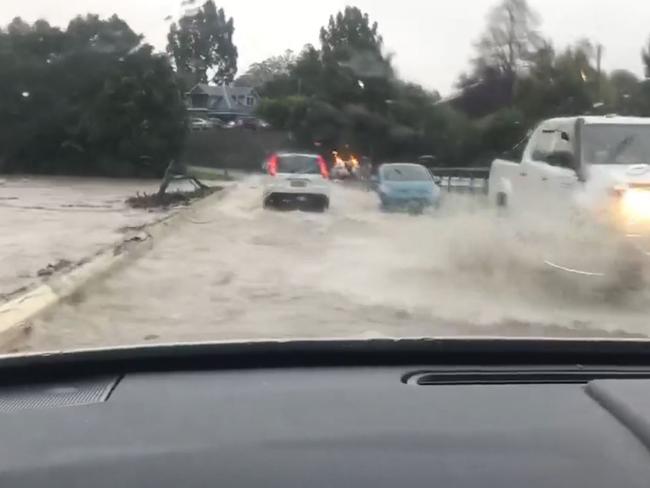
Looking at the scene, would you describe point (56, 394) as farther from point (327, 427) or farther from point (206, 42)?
point (206, 42)

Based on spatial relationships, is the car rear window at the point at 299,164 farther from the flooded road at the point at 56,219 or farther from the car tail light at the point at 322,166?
the flooded road at the point at 56,219

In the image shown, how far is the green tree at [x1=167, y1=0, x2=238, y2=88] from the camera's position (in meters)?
18.1

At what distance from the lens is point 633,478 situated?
2.26 m

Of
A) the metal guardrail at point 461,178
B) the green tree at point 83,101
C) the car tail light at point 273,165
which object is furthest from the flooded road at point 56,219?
the metal guardrail at point 461,178

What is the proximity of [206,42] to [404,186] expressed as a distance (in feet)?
17.7

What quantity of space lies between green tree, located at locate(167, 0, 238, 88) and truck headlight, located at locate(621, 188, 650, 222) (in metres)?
8.72

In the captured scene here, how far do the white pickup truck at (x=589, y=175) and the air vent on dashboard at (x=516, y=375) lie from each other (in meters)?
6.81

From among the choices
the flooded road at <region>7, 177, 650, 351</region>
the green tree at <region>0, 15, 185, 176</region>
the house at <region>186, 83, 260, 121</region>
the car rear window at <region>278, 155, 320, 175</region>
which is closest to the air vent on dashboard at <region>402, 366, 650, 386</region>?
the flooded road at <region>7, 177, 650, 351</region>

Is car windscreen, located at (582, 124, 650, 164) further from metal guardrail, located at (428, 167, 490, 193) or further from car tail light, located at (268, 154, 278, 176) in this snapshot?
car tail light, located at (268, 154, 278, 176)

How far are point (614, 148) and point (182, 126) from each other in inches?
749

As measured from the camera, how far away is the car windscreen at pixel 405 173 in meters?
22.3

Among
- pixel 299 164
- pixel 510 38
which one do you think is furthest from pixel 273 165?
pixel 510 38

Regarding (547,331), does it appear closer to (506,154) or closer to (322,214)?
Answer: (506,154)

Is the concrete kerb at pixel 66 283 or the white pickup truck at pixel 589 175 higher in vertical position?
the white pickup truck at pixel 589 175
